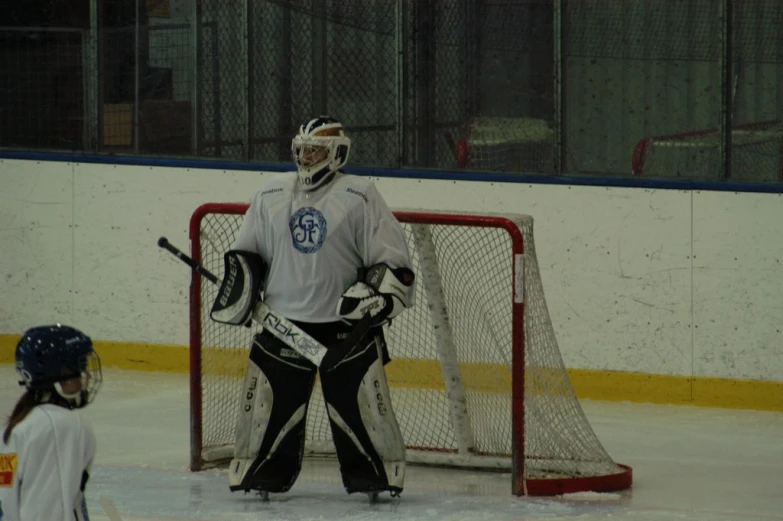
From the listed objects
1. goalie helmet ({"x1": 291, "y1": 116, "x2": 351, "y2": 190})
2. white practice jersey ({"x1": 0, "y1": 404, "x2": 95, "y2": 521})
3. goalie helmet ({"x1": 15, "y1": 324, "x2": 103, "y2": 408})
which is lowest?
white practice jersey ({"x1": 0, "y1": 404, "x2": 95, "y2": 521})

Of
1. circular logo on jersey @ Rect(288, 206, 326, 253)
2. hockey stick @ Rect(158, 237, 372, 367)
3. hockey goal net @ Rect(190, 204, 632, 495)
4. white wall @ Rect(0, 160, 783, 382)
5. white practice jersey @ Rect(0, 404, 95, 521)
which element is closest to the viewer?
white practice jersey @ Rect(0, 404, 95, 521)

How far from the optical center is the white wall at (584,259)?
7.93 m

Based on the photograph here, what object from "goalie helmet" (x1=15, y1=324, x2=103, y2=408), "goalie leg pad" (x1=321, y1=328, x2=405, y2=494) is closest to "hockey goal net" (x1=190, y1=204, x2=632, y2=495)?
"goalie leg pad" (x1=321, y1=328, x2=405, y2=494)

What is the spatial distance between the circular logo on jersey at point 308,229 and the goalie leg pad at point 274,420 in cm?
37

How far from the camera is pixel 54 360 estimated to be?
3.71 metres

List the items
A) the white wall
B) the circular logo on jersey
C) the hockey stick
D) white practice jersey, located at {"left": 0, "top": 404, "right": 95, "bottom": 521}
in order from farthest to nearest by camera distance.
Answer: the white wall < the circular logo on jersey < the hockey stick < white practice jersey, located at {"left": 0, "top": 404, "right": 95, "bottom": 521}

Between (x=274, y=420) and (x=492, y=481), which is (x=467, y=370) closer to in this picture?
(x=492, y=481)

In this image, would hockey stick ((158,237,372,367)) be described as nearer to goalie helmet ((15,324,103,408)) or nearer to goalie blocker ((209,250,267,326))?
goalie blocker ((209,250,267,326))

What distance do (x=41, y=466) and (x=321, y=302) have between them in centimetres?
254

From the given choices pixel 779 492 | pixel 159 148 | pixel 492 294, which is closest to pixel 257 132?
pixel 159 148

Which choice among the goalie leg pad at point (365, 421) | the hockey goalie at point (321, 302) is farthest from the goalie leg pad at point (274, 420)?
the goalie leg pad at point (365, 421)

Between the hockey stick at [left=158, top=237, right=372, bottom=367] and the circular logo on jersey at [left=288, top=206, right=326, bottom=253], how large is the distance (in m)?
0.26

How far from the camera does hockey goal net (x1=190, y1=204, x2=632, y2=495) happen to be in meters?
6.46

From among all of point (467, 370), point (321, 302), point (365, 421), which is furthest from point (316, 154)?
point (467, 370)
